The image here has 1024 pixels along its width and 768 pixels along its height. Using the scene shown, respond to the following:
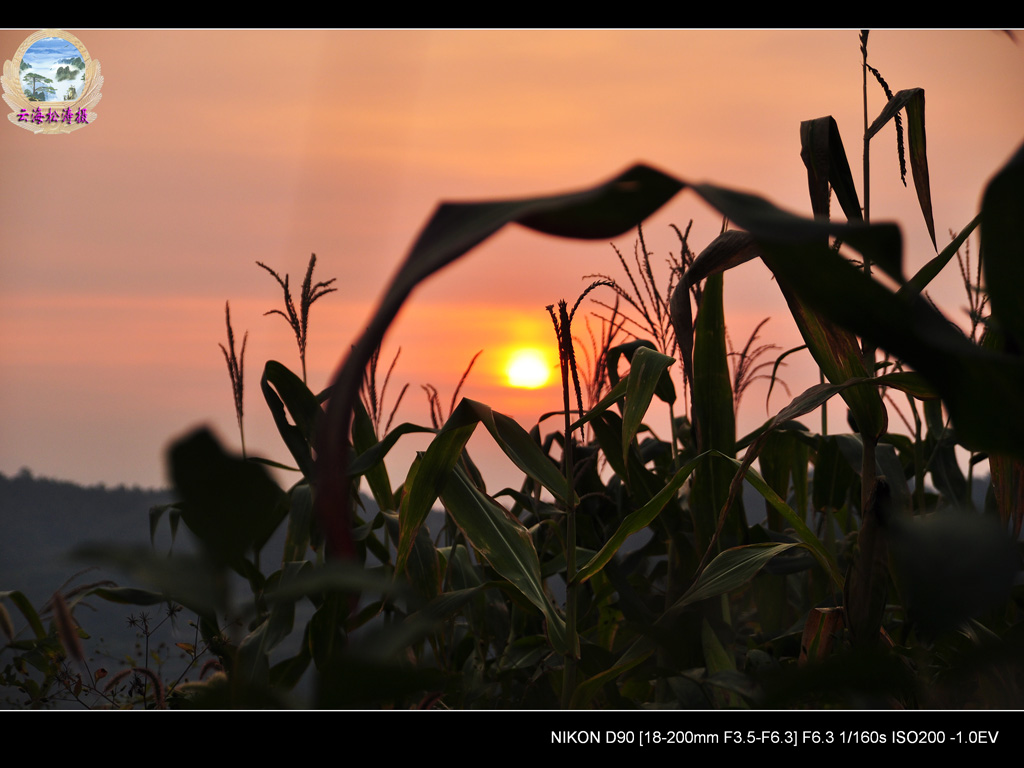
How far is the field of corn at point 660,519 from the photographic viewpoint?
0.40 ft

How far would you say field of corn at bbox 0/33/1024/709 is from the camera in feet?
0.40

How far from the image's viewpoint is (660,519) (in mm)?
1080

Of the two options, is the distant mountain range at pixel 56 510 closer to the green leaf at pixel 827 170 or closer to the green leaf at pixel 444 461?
the green leaf at pixel 444 461

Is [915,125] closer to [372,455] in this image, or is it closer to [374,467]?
[372,455]

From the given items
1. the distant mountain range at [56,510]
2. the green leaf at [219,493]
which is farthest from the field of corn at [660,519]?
the distant mountain range at [56,510]

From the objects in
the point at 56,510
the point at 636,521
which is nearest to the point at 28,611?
the point at 636,521

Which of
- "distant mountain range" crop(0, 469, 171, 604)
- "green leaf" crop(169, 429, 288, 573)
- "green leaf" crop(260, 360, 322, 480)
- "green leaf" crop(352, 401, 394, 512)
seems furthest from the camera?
"distant mountain range" crop(0, 469, 171, 604)

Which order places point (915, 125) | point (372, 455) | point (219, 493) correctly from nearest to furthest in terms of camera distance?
point (219, 493), point (915, 125), point (372, 455)

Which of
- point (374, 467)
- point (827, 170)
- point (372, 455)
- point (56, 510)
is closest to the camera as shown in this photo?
point (827, 170)

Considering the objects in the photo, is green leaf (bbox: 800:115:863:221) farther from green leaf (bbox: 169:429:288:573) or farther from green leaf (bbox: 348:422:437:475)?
green leaf (bbox: 169:429:288:573)

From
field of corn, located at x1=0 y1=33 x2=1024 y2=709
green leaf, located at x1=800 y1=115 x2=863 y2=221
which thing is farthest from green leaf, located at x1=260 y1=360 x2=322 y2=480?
green leaf, located at x1=800 y1=115 x2=863 y2=221

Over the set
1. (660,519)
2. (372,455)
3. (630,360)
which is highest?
(630,360)
